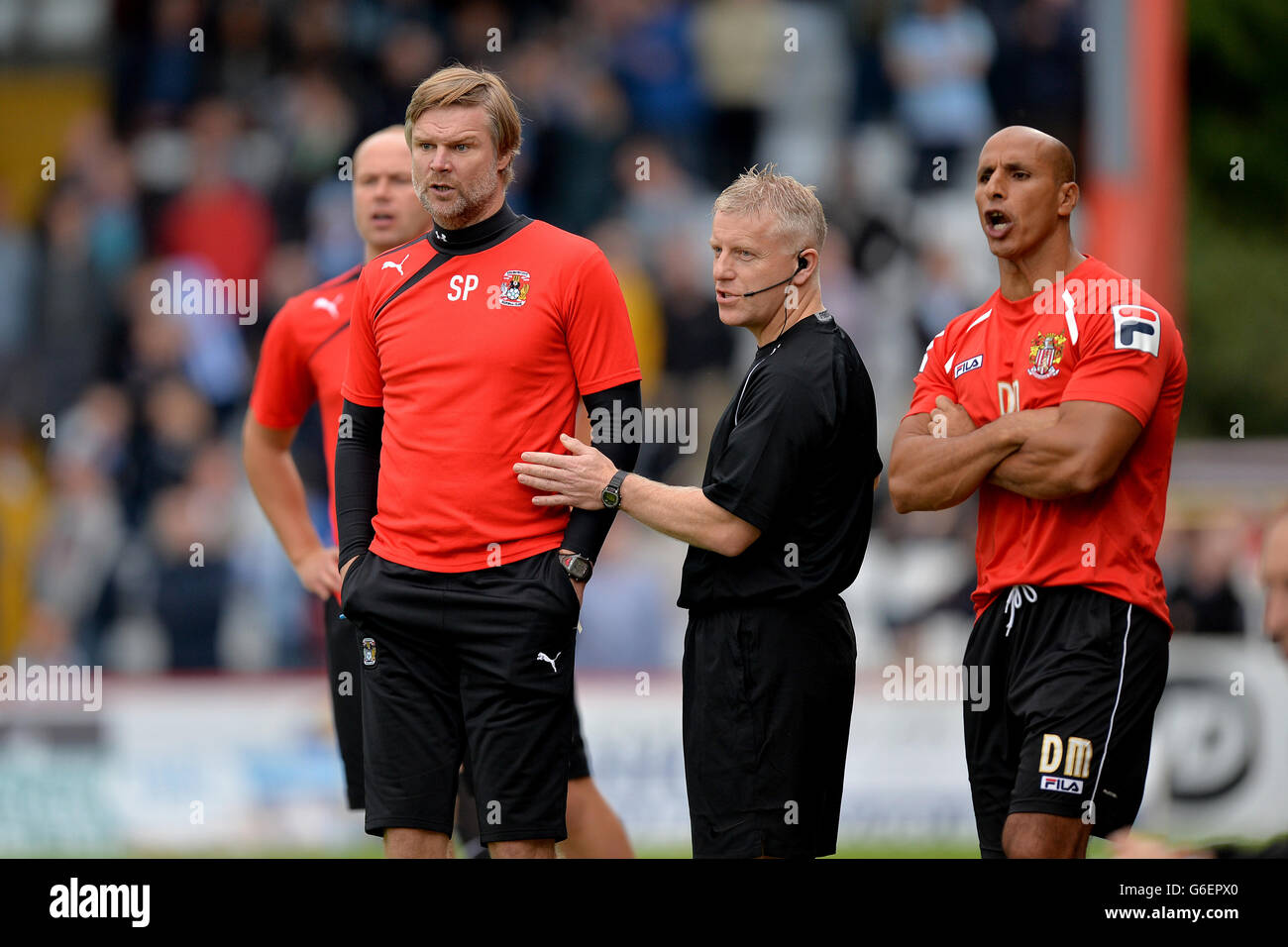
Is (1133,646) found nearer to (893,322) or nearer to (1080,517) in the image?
(1080,517)

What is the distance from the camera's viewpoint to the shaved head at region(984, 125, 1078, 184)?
509 centimetres

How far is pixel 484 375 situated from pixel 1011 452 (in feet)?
5.01

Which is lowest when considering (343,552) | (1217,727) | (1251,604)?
(1217,727)

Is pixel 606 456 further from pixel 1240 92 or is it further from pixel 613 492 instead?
pixel 1240 92

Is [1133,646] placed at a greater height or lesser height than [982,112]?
lesser

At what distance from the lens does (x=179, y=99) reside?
14.6 meters

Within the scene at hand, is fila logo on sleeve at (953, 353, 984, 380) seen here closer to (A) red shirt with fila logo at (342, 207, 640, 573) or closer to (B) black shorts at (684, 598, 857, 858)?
(B) black shorts at (684, 598, 857, 858)

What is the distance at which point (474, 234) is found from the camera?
199 inches

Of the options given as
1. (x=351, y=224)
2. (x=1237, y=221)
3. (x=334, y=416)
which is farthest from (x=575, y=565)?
(x=1237, y=221)

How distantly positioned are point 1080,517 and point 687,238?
8054 millimetres

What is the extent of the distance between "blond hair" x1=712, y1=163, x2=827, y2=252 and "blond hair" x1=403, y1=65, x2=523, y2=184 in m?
0.65
